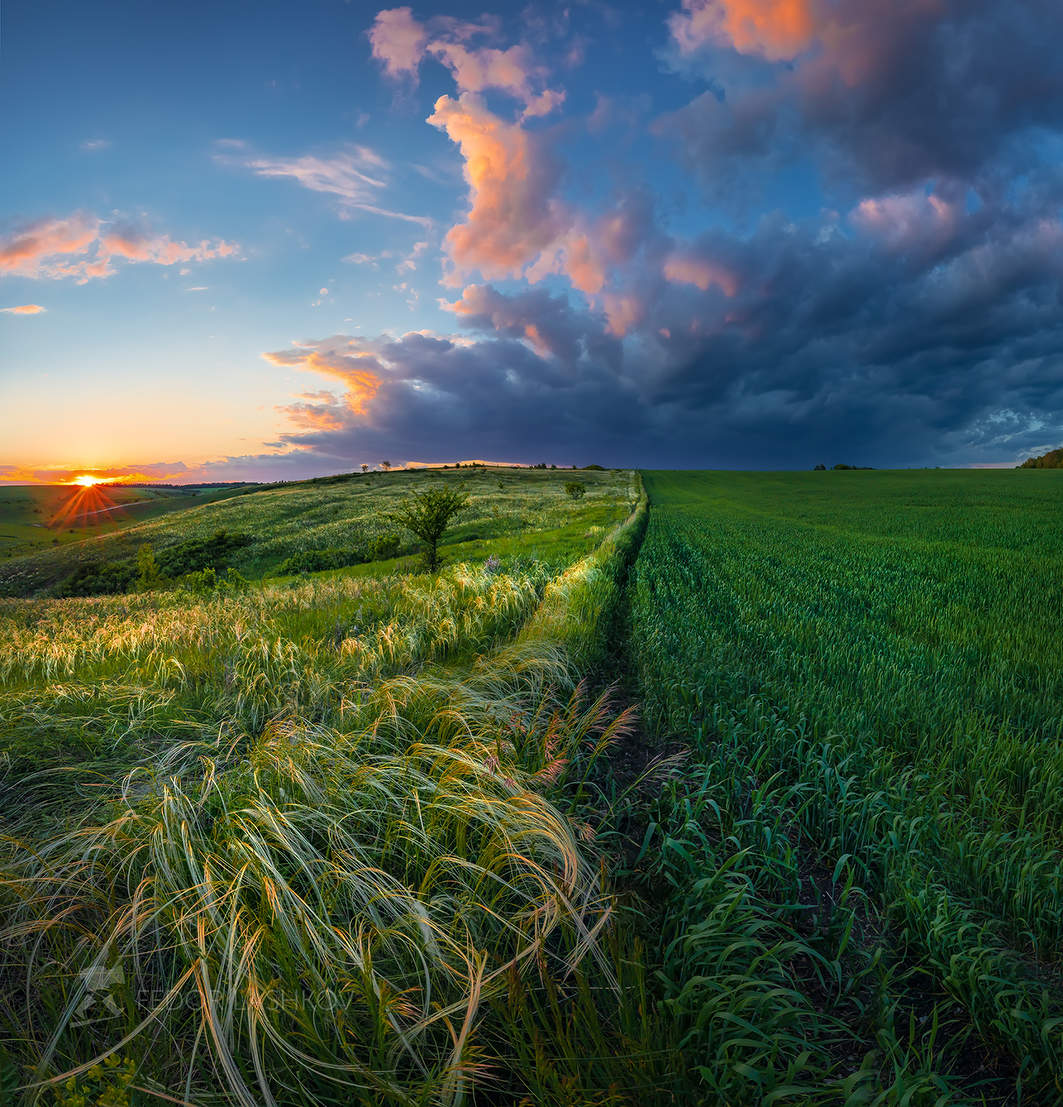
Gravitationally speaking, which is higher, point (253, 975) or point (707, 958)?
point (253, 975)

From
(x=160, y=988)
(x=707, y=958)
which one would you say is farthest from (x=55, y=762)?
(x=707, y=958)

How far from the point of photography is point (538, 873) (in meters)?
2.37

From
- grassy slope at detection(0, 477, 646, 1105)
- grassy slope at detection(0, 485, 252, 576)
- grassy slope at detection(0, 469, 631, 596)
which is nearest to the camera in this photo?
grassy slope at detection(0, 477, 646, 1105)

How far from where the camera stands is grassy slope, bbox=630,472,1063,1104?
77.7 inches

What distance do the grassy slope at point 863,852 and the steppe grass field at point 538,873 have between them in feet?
0.09

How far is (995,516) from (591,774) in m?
35.9

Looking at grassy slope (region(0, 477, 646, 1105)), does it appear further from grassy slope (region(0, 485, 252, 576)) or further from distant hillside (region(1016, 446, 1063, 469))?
distant hillside (region(1016, 446, 1063, 469))

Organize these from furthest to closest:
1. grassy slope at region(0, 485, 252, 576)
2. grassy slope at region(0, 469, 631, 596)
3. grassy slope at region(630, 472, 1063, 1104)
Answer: grassy slope at region(0, 485, 252, 576) < grassy slope at region(0, 469, 631, 596) < grassy slope at region(630, 472, 1063, 1104)

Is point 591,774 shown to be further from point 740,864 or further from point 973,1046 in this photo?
point 973,1046

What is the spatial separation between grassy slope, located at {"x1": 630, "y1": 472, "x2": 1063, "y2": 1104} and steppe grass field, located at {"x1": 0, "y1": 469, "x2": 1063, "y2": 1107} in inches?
1.1

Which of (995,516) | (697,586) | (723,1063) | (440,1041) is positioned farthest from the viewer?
(995,516)

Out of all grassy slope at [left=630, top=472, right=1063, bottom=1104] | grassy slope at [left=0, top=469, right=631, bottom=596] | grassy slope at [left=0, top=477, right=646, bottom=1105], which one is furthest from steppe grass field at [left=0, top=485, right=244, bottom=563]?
grassy slope at [left=630, top=472, right=1063, bottom=1104]

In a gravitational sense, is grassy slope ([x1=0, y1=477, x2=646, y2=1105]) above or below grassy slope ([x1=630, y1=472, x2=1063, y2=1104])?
above

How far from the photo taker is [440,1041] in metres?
2.04
